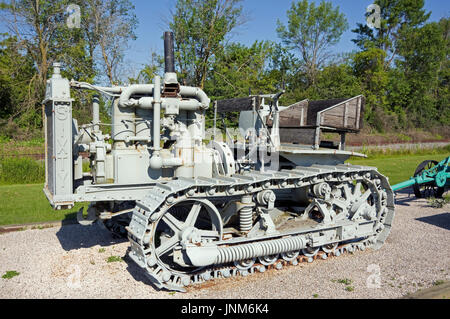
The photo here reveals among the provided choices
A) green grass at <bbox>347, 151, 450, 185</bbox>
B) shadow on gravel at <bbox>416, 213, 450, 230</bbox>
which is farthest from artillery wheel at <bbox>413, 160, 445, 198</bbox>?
green grass at <bbox>347, 151, 450, 185</bbox>

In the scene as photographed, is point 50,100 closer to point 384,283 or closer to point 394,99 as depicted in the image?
point 384,283

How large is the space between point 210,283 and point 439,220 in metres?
6.81

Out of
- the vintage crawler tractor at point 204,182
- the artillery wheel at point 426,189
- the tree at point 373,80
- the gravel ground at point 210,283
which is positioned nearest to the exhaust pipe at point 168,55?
the vintage crawler tractor at point 204,182

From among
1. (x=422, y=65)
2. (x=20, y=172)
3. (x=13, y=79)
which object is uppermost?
(x=422, y=65)

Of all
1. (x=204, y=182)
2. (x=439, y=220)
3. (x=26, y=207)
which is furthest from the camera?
(x=26, y=207)

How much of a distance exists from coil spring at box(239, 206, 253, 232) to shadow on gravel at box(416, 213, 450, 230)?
18.1ft

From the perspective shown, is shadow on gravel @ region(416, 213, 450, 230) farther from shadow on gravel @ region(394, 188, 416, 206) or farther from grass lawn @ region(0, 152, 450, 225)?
grass lawn @ region(0, 152, 450, 225)

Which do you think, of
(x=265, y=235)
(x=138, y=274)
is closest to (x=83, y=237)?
(x=138, y=274)

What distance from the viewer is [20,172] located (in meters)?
14.4

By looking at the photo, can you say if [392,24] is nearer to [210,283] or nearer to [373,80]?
[373,80]

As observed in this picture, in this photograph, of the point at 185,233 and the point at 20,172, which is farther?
the point at 20,172

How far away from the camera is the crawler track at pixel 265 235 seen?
527cm

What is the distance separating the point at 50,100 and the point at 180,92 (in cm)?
193

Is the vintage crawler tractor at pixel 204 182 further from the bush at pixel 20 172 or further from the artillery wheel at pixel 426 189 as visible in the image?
the bush at pixel 20 172
